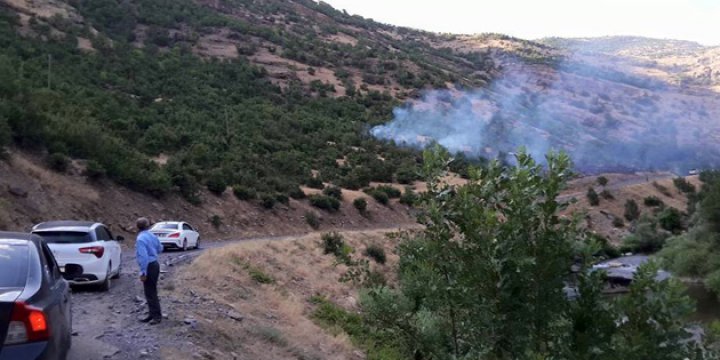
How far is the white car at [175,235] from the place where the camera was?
2798 cm

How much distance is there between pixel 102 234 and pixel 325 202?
29.4 meters

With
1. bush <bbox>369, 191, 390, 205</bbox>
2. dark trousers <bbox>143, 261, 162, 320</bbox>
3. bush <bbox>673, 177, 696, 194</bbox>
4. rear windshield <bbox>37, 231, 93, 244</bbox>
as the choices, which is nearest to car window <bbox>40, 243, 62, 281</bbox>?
dark trousers <bbox>143, 261, 162, 320</bbox>

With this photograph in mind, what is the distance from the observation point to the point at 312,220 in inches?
1683

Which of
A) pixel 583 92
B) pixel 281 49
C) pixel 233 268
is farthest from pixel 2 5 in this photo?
pixel 583 92

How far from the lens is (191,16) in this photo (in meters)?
82.9

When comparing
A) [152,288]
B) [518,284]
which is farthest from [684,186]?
[518,284]

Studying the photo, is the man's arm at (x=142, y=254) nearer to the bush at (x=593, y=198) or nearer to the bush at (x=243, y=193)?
the bush at (x=243, y=193)

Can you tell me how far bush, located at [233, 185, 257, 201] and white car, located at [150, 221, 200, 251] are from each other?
11631 millimetres

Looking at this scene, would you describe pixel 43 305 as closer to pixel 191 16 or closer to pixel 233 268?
pixel 233 268

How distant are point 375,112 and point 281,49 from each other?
1755 cm

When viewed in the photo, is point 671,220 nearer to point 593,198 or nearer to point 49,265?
point 593,198

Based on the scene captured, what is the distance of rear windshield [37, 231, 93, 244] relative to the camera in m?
15.4

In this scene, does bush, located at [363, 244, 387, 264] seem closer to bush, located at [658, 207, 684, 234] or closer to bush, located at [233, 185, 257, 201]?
bush, located at [233, 185, 257, 201]

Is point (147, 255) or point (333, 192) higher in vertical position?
point (147, 255)
